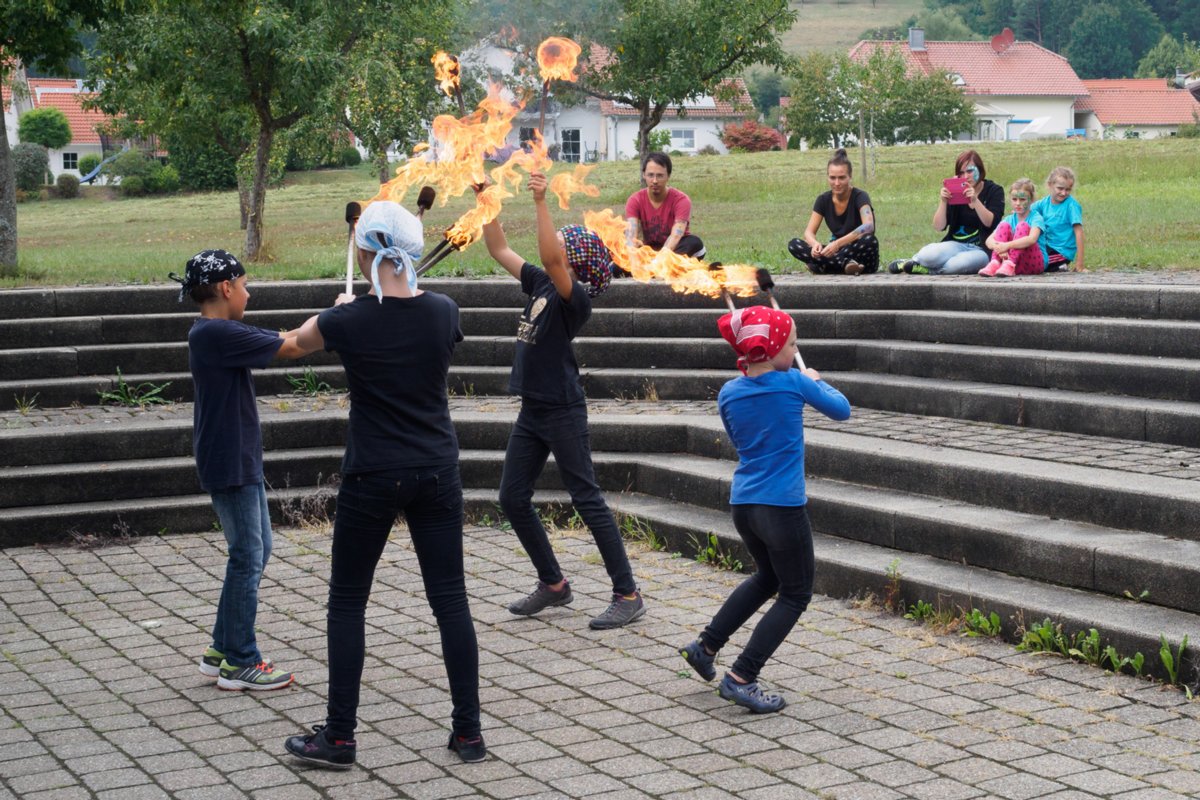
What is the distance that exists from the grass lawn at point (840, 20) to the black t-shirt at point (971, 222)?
139961mm

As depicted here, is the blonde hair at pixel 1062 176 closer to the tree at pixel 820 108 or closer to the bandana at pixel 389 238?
the bandana at pixel 389 238

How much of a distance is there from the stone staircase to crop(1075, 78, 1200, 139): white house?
10222 centimetres

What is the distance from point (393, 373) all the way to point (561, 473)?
7.14ft

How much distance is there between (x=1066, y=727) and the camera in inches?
222

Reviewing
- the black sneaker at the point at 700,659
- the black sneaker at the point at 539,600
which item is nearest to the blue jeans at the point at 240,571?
the black sneaker at the point at 539,600

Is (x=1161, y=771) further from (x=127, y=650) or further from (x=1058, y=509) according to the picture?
(x=127, y=650)

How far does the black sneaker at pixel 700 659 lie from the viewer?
6.22 metres

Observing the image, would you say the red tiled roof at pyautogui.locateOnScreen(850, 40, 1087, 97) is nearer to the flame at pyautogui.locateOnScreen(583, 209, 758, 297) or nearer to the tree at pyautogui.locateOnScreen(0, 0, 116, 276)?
the tree at pyautogui.locateOnScreen(0, 0, 116, 276)

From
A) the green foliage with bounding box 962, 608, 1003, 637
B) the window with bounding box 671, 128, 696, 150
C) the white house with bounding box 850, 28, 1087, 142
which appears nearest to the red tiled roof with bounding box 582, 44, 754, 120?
the window with bounding box 671, 128, 696, 150

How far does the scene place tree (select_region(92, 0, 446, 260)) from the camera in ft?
63.1

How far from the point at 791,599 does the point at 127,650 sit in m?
3.23

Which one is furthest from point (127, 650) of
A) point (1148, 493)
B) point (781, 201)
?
point (781, 201)

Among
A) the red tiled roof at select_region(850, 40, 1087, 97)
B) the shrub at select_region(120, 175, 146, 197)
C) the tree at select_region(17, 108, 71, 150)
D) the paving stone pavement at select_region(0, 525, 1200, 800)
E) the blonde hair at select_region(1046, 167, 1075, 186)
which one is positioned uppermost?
the red tiled roof at select_region(850, 40, 1087, 97)

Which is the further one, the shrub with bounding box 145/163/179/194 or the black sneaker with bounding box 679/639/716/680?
the shrub with bounding box 145/163/179/194
